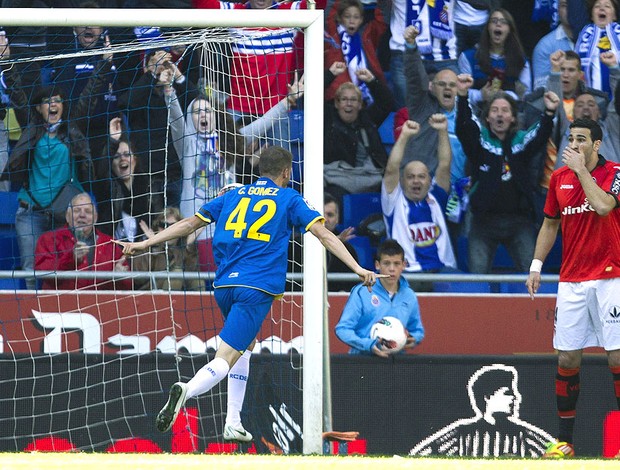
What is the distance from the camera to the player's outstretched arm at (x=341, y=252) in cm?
578

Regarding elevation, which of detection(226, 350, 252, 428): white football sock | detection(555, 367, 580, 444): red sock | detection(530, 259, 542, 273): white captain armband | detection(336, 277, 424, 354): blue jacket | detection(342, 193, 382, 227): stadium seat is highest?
detection(342, 193, 382, 227): stadium seat

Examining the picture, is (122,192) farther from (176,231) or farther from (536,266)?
(536,266)

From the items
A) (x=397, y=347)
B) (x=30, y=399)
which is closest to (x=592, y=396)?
(x=397, y=347)

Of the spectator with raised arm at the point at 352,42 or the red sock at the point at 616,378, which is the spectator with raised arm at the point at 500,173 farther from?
the red sock at the point at 616,378

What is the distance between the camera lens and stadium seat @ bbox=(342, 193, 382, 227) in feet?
30.2

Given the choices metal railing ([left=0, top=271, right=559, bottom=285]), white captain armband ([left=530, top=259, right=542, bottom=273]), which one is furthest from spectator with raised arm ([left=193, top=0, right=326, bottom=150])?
white captain armband ([left=530, top=259, right=542, bottom=273])

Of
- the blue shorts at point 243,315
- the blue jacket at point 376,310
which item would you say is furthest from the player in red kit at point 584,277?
the blue shorts at point 243,315

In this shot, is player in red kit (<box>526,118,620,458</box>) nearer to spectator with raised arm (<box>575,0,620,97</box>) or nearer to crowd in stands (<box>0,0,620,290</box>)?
crowd in stands (<box>0,0,620,290</box>)

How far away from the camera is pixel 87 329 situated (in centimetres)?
808

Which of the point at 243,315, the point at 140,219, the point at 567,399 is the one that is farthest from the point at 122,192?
the point at 567,399

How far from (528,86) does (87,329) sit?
4456mm

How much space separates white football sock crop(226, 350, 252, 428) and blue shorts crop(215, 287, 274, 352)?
41 centimetres

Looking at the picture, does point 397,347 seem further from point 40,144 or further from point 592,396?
point 40,144

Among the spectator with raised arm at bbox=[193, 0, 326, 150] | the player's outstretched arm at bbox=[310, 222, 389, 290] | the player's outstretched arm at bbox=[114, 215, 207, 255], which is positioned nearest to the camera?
the player's outstretched arm at bbox=[310, 222, 389, 290]
